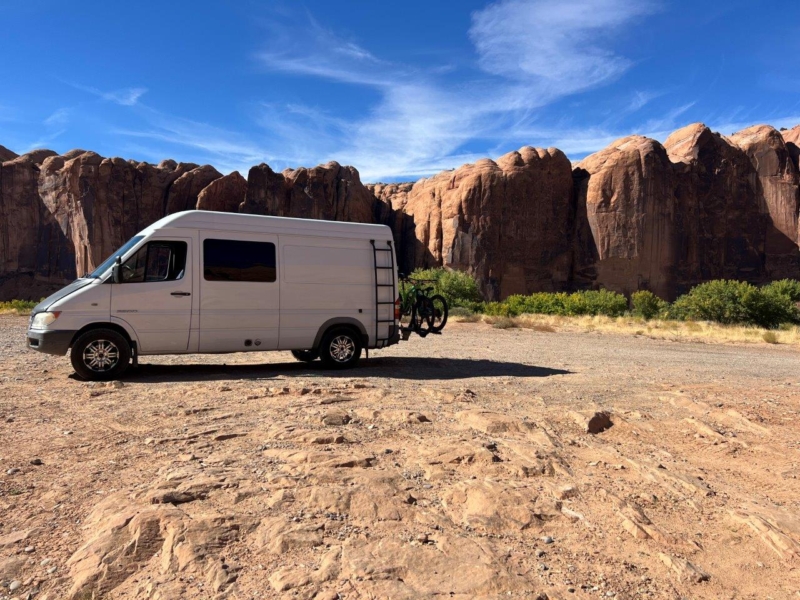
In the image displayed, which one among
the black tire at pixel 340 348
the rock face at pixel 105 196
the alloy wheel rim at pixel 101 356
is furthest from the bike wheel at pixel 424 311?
the rock face at pixel 105 196

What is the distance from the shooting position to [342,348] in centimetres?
1096

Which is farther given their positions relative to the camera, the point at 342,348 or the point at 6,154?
the point at 6,154

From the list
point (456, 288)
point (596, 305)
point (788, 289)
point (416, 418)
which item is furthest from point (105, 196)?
point (788, 289)

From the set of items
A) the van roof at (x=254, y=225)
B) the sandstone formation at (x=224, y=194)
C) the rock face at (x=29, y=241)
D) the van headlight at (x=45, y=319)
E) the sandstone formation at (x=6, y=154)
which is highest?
the sandstone formation at (x=6, y=154)

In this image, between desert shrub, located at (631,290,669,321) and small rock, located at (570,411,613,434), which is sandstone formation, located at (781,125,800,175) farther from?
small rock, located at (570,411,613,434)

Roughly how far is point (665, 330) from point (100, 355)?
2361 cm

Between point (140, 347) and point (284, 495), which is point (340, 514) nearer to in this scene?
point (284, 495)

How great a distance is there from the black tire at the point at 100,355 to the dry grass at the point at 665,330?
59.0 ft

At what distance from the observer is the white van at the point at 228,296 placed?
9.05 metres

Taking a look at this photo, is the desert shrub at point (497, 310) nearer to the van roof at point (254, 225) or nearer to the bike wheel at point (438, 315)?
the bike wheel at point (438, 315)

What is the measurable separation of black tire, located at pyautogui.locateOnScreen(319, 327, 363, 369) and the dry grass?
14.6 metres

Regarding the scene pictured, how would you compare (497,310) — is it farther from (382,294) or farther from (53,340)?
(53,340)

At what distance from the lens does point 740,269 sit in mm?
53500

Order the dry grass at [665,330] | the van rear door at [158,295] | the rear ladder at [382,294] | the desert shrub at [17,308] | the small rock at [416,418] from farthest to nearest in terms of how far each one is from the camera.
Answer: the desert shrub at [17,308]
the dry grass at [665,330]
the rear ladder at [382,294]
the van rear door at [158,295]
the small rock at [416,418]
